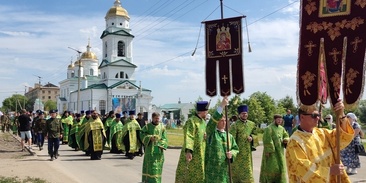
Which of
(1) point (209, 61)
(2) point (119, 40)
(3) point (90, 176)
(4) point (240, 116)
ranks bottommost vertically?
(3) point (90, 176)

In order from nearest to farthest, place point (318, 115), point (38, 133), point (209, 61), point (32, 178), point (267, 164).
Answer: point (318, 115) < point (209, 61) < point (267, 164) < point (32, 178) < point (38, 133)

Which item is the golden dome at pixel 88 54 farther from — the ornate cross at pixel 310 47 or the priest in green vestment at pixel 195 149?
the ornate cross at pixel 310 47

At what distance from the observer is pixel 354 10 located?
15.9ft

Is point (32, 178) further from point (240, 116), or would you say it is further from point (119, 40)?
point (119, 40)

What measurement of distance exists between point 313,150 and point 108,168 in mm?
9217

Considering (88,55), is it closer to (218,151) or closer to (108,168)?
(108,168)

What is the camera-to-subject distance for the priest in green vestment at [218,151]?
7042 mm

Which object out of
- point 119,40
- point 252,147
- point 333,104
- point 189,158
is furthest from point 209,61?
point 119,40

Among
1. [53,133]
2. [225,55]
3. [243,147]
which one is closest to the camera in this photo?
[225,55]

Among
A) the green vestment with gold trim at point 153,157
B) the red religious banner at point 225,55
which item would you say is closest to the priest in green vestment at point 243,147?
the green vestment with gold trim at point 153,157

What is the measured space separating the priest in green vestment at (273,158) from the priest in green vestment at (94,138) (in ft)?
26.5

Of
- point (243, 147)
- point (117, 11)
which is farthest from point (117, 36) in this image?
point (243, 147)

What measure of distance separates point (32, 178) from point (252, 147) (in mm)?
5303

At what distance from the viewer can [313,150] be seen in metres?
4.65
